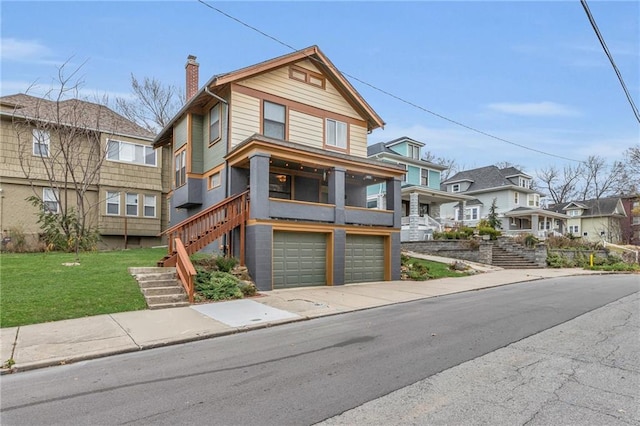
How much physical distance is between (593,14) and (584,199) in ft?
193

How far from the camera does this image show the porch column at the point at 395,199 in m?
15.4

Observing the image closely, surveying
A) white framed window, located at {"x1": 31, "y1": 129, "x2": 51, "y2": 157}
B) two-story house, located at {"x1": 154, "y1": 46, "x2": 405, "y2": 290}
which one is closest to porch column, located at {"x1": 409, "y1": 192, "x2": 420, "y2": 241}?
two-story house, located at {"x1": 154, "y1": 46, "x2": 405, "y2": 290}

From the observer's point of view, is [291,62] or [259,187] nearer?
[259,187]

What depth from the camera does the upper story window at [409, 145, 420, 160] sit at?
3055 centimetres

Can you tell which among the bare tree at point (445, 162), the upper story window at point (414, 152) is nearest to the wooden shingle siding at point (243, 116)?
the upper story window at point (414, 152)

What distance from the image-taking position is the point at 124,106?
31141mm

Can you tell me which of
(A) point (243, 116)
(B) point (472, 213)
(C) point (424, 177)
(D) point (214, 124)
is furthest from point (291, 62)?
(B) point (472, 213)

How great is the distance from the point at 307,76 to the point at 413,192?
532 inches

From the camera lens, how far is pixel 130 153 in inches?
854

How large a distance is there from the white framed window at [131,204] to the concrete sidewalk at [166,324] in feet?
46.0

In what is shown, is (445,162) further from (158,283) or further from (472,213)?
(158,283)

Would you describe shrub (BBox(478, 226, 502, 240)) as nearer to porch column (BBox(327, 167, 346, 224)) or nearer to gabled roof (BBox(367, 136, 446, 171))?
gabled roof (BBox(367, 136, 446, 171))

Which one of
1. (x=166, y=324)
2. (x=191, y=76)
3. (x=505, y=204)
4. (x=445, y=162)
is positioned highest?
(x=445, y=162)

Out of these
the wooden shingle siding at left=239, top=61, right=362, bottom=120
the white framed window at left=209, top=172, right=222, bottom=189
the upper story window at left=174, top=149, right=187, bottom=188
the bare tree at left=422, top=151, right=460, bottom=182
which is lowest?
the white framed window at left=209, top=172, right=222, bottom=189
